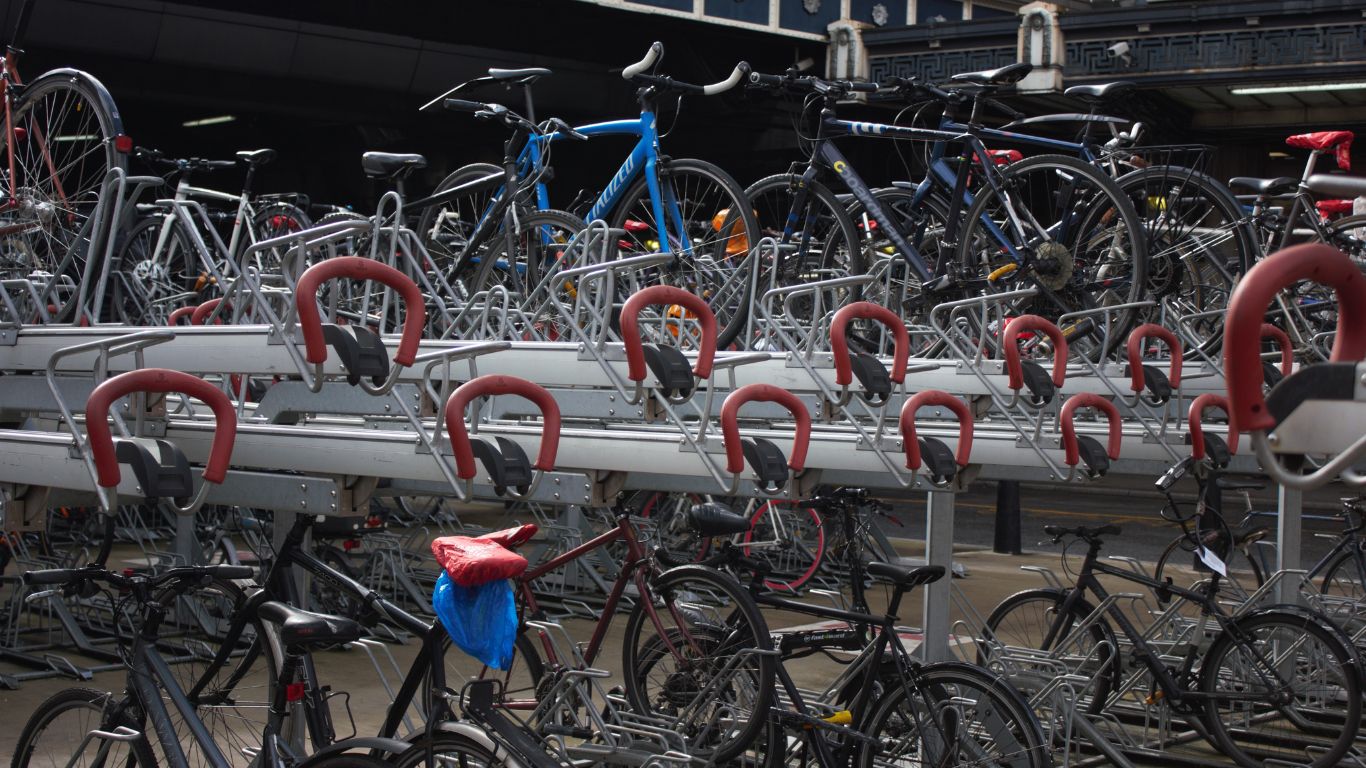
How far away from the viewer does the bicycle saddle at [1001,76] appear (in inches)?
243

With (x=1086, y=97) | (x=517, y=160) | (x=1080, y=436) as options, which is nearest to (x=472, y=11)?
(x=517, y=160)

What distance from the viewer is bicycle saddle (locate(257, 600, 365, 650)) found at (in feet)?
10.5

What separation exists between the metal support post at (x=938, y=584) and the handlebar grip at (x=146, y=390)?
2520 millimetres

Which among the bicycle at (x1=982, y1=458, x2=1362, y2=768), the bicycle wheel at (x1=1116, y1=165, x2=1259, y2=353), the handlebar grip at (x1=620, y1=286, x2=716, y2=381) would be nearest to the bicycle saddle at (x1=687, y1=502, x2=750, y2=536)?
the handlebar grip at (x1=620, y1=286, x2=716, y2=381)

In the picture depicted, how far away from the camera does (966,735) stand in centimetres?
458

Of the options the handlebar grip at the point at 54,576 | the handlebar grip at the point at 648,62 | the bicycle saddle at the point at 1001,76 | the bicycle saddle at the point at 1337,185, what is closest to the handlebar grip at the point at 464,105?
the handlebar grip at the point at 648,62

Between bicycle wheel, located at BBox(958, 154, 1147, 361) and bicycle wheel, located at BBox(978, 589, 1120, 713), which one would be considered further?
bicycle wheel, located at BBox(978, 589, 1120, 713)

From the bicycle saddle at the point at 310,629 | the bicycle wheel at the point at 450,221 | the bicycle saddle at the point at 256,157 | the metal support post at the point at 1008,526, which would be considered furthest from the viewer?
the metal support post at the point at 1008,526

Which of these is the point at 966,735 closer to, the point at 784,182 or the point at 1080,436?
the point at 1080,436

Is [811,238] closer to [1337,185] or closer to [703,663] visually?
[703,663]

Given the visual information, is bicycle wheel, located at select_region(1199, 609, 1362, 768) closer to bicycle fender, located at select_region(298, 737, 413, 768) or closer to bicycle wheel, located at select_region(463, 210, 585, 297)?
bicycle wheel, located at select_region(463, 210, 585, 297)

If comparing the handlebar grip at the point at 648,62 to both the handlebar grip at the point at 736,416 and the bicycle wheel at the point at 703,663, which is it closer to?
the bicycle wheel at the point at 703,663

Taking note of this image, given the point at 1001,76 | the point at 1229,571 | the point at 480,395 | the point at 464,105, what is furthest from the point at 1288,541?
the point at 480,395

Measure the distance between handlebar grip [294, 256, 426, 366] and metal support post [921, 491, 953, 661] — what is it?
2.05 meters
